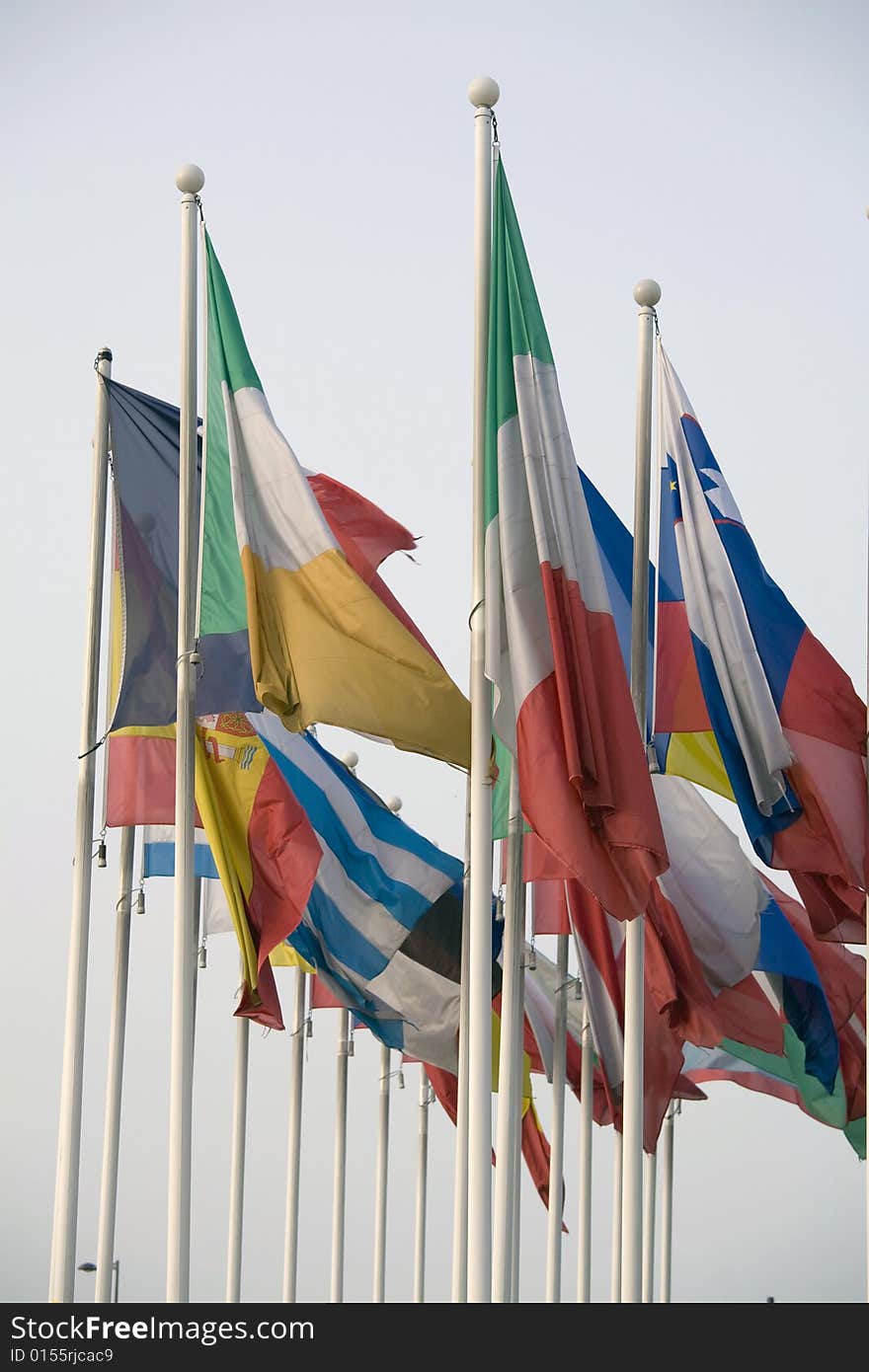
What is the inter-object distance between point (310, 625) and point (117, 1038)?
26.4ft

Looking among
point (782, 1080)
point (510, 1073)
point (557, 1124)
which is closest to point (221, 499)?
point (510, 1073)

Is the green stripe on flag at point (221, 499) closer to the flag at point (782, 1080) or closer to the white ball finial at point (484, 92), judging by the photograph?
the white ball finial at point (484, 92)

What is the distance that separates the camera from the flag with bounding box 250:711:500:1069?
2141 cm

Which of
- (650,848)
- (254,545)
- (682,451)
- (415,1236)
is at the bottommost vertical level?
(415,1236)

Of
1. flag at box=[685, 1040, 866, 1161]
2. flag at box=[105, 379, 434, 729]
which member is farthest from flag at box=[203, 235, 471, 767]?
flag at box=[685, 1040, 866, 1161]

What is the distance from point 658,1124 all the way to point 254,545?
875 cm

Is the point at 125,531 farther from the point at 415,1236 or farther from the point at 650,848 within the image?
the point at 415,1236

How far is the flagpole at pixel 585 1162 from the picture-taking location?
28303mm

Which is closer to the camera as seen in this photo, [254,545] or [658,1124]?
[254,545]

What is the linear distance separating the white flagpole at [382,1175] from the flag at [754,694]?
17477mm

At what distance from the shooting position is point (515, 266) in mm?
17453

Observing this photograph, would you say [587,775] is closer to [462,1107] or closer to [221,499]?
[221,499]
